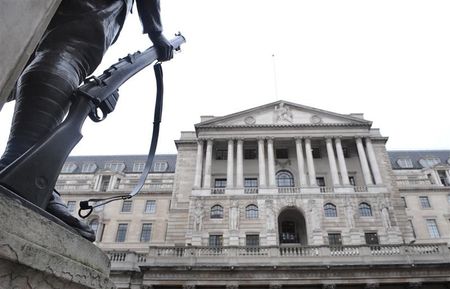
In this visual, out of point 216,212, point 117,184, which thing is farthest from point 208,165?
point 117,184

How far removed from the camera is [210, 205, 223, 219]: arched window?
31578 mm

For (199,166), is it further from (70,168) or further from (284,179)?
(70,168)

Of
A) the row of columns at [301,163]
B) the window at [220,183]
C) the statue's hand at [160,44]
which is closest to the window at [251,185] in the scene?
the row of columns at [301,163]

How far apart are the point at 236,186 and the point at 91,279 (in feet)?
104

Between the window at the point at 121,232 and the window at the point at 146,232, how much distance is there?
249 centimetres

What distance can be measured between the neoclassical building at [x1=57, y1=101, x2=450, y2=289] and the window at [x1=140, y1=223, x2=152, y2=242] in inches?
5.7

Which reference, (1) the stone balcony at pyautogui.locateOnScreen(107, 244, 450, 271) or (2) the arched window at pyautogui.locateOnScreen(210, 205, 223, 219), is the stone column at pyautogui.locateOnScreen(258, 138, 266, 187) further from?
(1) the stone balcony at pyautogui.locateOnScreen(107, 244, 450, 271)

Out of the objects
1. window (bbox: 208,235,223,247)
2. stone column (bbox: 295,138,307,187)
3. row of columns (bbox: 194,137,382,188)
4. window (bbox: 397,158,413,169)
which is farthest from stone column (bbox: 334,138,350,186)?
window (bbox: 397,158,413,169)

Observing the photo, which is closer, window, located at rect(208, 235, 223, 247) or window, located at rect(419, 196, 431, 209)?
window, located at rect(208, 235, 223, 247)

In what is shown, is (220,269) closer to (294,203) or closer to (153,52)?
(294,203)

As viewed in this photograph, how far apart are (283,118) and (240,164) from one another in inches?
349

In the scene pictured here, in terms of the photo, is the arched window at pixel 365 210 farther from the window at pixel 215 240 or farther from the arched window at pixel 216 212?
the window at pixel 215 240

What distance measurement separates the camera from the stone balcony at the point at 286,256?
22.6 m

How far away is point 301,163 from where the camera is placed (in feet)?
114
